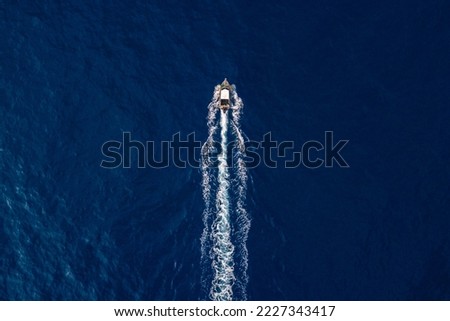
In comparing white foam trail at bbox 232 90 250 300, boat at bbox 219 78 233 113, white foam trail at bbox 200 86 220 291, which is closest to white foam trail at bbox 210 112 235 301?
white foam trail at bbox 200 86 220 291

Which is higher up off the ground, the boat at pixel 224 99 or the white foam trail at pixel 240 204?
the boat at pixel 224 99

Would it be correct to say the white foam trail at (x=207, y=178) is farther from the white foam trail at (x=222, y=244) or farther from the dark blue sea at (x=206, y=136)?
the white foam trail at (x=222, y=244)

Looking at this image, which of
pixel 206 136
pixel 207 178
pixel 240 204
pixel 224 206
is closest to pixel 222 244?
pixel 224 206

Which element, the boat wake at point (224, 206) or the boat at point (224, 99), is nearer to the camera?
the boat wake at point (224, 206)

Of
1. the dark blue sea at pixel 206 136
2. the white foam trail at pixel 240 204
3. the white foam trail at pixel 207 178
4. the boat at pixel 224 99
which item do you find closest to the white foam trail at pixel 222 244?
the white foam trail at pixel 207 178

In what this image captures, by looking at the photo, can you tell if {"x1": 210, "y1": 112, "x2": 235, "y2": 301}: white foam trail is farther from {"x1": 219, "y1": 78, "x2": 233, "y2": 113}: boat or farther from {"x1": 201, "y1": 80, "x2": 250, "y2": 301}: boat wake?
{"x1": 219, "y1": 78, "x2": 233, "y2": 113}: boat

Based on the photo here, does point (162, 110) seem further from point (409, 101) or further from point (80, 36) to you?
point (409, 101)

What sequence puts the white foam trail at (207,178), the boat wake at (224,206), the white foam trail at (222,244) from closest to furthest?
the white foam trail at (222,244) → the boat wake at (224,206) → the white foam trail at (207,178)
